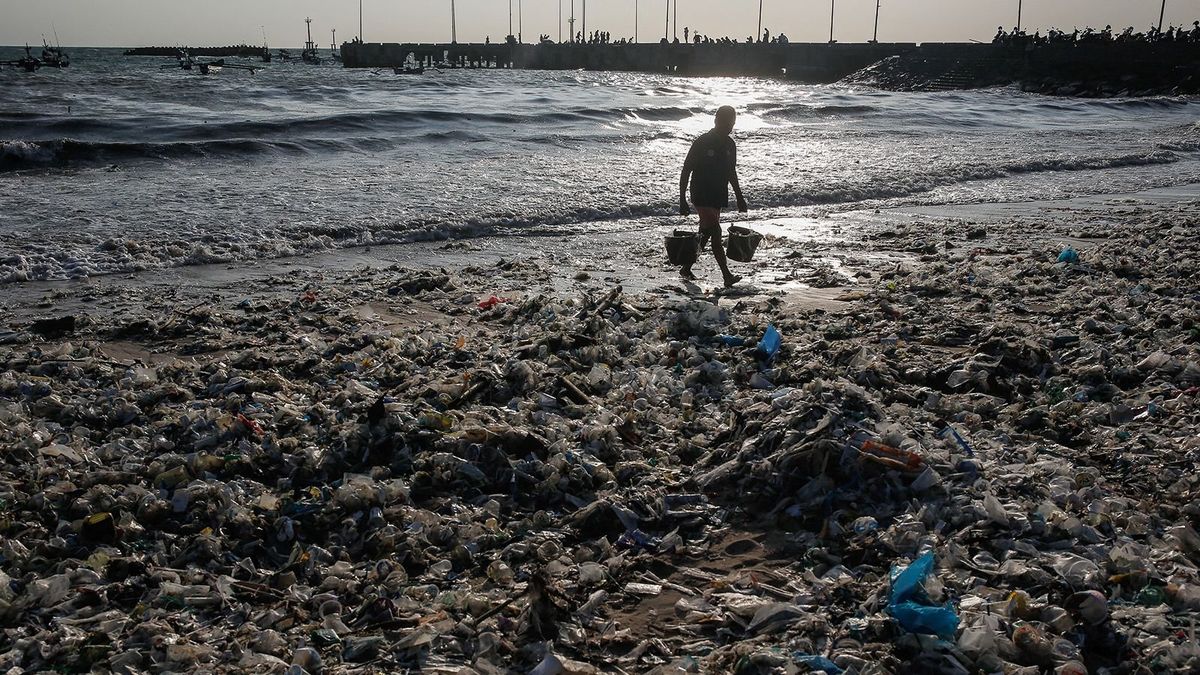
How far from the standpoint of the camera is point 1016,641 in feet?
9.00

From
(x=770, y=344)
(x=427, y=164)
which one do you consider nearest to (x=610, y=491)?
(x=770, y=344)

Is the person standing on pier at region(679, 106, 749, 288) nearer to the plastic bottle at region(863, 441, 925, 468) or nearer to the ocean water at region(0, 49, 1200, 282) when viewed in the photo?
the ocean water at region(0, 49, 1200, 282)

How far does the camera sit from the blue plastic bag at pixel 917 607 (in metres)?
2.76

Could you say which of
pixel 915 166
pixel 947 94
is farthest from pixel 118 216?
pixel 947 94

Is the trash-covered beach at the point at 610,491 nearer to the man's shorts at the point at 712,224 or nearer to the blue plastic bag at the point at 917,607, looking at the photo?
the blue plastic bag at the point at 917,607

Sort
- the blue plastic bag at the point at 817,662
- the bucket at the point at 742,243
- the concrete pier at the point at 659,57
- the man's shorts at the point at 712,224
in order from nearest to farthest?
1. the blue plastic bag at the point at 817,662
2. the bucket at the point at 742,243
3. the man's shorts at the point at 712,224
4. the concrete pier at the point at 659,57

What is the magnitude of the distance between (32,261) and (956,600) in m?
9.59

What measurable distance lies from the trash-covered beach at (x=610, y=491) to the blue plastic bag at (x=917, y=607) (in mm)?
10

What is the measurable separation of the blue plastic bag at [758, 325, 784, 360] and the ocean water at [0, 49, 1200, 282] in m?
6.45

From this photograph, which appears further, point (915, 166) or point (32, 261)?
point (915, 166)

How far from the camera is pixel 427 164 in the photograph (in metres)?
17.4

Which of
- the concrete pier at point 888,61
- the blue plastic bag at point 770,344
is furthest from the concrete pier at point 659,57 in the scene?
the blue plastic bag at point 770,344

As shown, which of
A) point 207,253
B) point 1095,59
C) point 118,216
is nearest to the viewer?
point 207,253

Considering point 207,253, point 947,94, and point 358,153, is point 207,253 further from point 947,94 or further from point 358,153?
point 947,94
